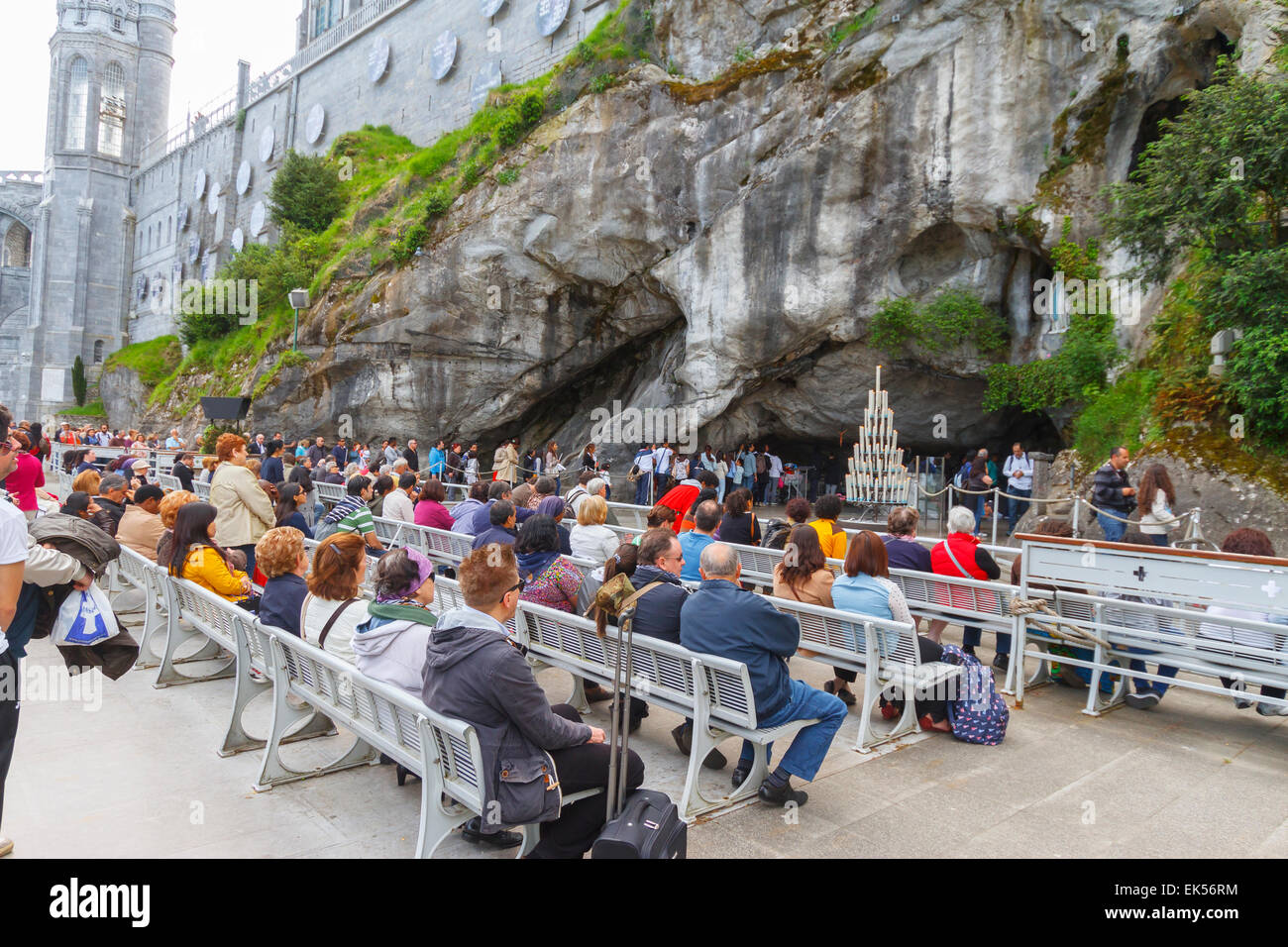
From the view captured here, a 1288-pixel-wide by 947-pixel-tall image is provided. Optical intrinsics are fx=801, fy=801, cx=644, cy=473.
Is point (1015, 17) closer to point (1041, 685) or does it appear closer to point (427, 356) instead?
point (1041, 685)

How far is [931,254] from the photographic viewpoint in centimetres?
1778

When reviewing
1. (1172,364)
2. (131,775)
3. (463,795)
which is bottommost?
(131,775)

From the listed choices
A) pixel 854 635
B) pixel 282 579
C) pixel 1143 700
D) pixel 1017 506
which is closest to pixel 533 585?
pixel 282 579

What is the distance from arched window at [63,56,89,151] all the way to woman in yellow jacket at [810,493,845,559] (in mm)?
70924

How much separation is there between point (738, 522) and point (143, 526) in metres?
5.58

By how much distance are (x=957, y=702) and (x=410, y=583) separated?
3454 mm

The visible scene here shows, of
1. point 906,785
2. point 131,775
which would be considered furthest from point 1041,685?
point 131,775

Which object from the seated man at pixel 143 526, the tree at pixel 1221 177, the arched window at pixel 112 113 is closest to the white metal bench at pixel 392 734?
the seated man at pixel 143 526

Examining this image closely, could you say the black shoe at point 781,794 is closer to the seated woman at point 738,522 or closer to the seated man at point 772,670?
the seated man at point 772,670

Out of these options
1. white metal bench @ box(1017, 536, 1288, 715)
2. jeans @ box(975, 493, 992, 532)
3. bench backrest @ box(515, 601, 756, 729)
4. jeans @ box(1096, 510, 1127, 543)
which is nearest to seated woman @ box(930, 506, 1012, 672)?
white metal bench @ box(1017, 536, 1288, 715)

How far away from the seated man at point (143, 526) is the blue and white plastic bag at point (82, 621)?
4.08 meters

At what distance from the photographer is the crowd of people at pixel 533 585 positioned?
3.27 meters

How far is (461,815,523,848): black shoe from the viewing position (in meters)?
3.69

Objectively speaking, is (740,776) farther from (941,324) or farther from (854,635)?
(941,324)
